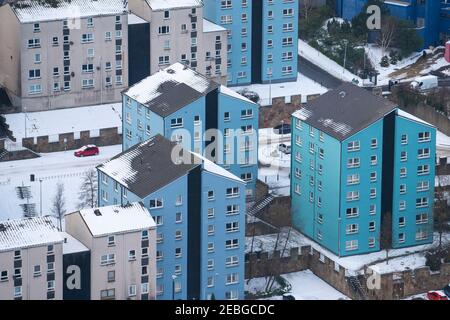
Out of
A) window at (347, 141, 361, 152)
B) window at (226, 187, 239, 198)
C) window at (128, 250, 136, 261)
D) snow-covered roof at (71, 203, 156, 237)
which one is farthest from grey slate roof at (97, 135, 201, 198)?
window at (347, 141, 361, 152)

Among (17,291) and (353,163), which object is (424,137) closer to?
(353,163)

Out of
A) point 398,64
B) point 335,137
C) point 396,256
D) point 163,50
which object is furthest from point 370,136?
point 398,64

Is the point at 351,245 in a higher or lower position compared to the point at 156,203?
lower

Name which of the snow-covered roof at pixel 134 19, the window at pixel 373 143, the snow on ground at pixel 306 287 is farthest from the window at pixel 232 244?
the snow-covered roof at pixel 134 19

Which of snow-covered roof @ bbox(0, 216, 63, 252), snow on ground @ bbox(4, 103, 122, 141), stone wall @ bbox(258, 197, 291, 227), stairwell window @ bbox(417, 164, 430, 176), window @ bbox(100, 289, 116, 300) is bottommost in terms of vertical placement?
stone wall @ bbox(258, 197, 291, 227)

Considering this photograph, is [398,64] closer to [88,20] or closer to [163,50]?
[163,50]

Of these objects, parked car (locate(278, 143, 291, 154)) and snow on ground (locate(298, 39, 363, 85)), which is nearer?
parked car (locate(278, 143, 291, 154))

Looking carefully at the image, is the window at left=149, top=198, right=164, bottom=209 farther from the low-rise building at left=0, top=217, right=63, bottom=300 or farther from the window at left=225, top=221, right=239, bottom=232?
the low-rise building at left=0, top=217, right=63, bottom=300

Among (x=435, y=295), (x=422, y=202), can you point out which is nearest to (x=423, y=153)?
(x=422, y=202)
